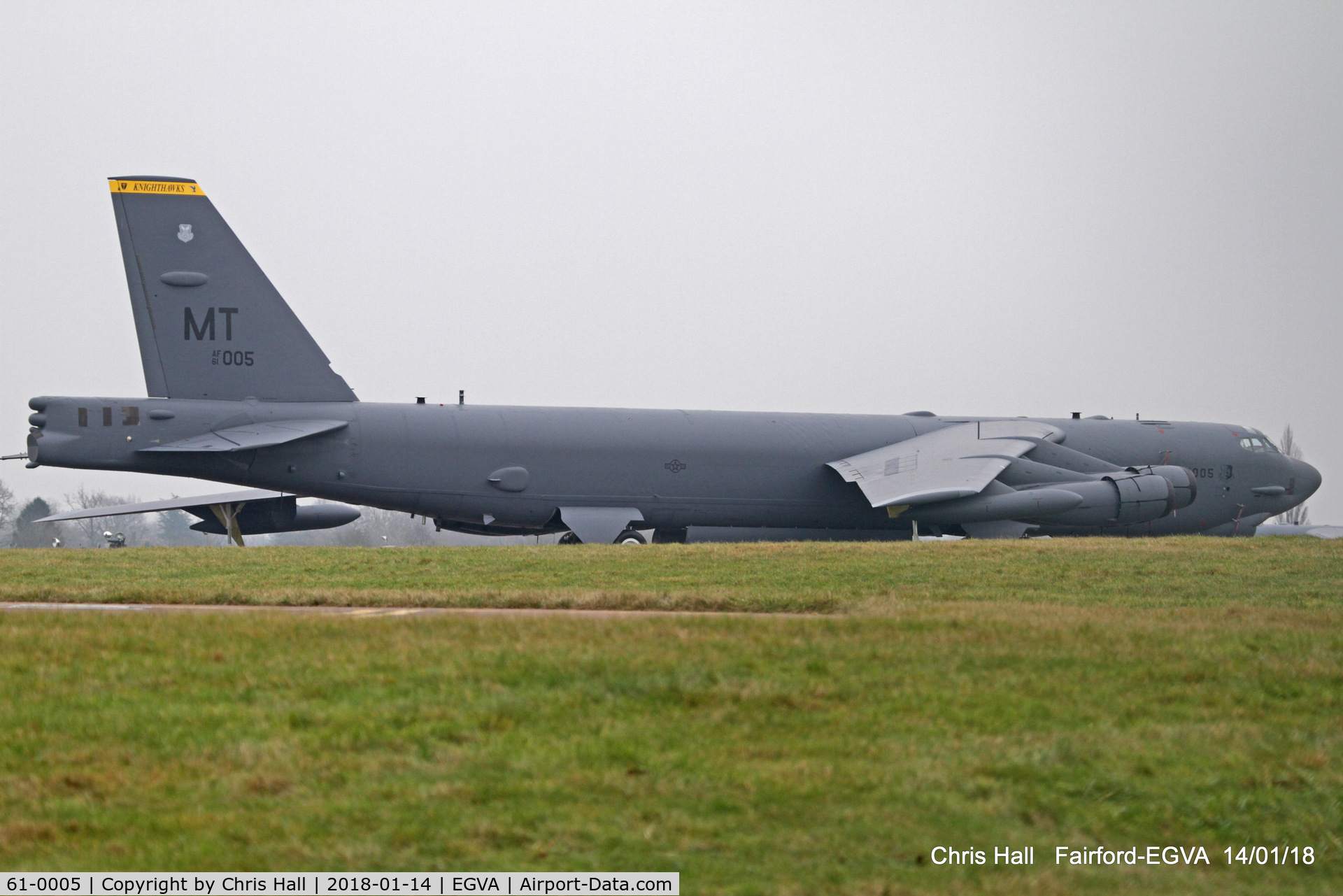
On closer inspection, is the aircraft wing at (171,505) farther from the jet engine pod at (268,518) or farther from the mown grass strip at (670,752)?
the mown grass strip at (670,752)

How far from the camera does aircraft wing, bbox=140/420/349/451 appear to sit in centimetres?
2158

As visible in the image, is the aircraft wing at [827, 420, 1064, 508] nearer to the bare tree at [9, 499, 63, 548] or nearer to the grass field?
the grass field

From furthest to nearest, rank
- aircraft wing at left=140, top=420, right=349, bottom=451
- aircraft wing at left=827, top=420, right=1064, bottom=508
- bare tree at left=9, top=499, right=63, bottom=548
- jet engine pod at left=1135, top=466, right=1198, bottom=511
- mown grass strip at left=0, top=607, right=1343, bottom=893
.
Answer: bare tree at left=9, top=499, right=63, bottom=548 < jet engine pod at left=1135, top=466, right=1198, bottom=511 < aircraft wing at left=827, top=420, right=1064, bottom=508 < aircraft wing at left=140, top=420, right=349, bottom=451 < mown grass strip at left=0, top=607, right=1343, bottom=893

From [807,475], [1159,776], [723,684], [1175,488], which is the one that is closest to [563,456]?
[807,475]

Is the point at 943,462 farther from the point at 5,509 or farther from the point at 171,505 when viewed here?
the point at 5,509

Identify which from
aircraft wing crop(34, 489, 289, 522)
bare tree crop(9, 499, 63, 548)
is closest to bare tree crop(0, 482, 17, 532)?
bare tree crop(9, 499, 63, 548)

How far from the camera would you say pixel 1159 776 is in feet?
20.4

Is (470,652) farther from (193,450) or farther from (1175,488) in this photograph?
(1175,488)

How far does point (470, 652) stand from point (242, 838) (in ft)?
11.0
